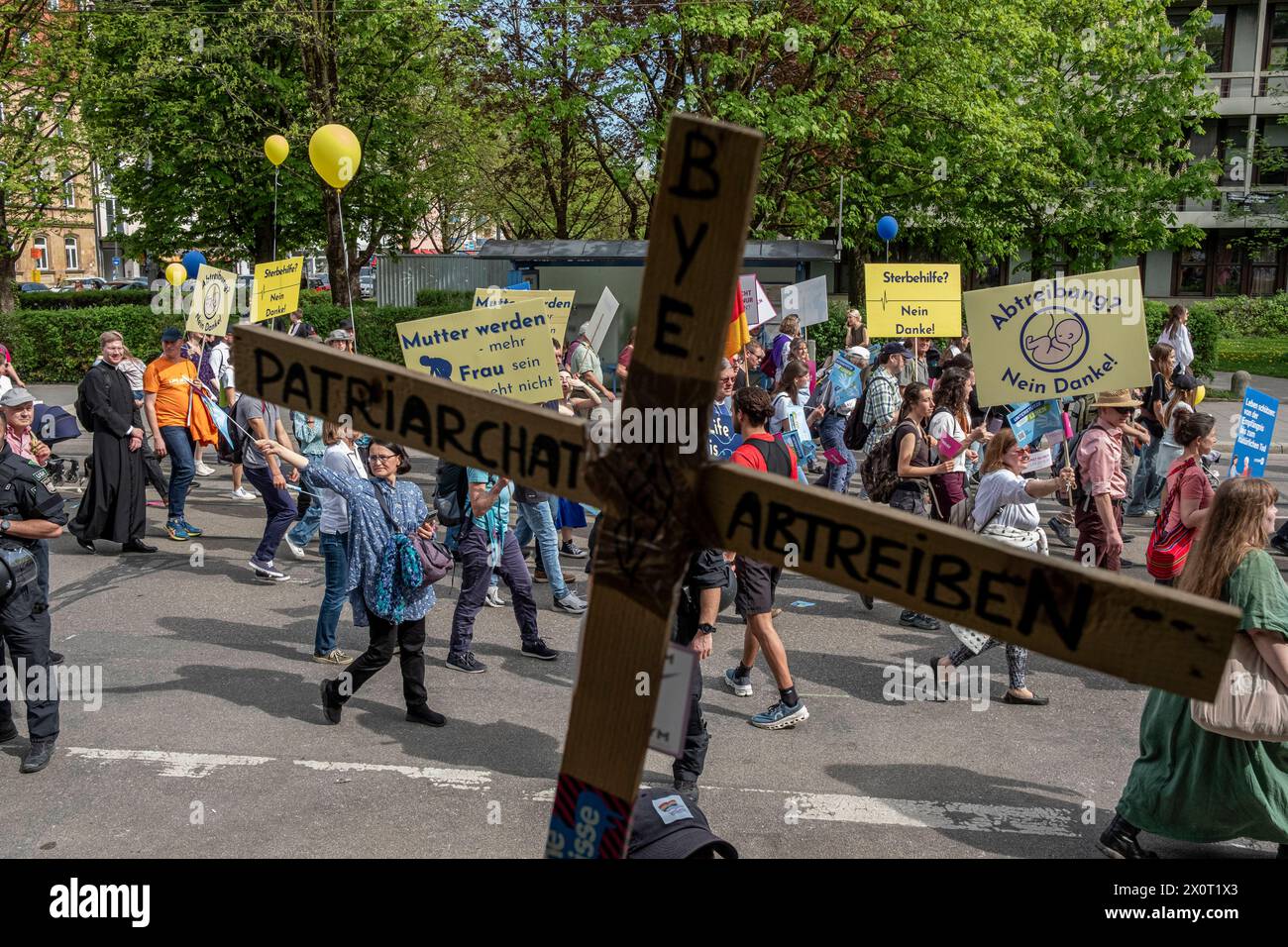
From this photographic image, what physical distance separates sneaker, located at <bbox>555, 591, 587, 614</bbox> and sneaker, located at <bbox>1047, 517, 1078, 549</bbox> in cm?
512

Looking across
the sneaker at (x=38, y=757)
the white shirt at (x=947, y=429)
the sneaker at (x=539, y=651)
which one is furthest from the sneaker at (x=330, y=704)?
the white shirt at (x=947, y=429)

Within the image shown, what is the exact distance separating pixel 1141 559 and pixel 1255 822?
6475mm

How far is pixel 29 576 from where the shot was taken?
19.4ft

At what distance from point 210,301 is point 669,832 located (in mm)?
11110

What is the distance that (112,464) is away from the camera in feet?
33.3

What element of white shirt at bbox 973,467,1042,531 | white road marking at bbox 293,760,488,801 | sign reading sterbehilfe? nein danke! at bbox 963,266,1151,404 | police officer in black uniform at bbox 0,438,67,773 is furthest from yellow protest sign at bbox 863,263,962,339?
police officer in black uniform at bbox 0,438,67,773

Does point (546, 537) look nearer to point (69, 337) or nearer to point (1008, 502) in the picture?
point (1008, 502)

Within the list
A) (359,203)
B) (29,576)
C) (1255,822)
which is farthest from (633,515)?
(359,203)

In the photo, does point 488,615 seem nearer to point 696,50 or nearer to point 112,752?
point 112,752

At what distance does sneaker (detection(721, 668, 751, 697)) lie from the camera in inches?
282

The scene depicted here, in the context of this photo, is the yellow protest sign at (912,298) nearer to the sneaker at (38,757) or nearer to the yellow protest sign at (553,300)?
the yellow protest sign at (553,300)

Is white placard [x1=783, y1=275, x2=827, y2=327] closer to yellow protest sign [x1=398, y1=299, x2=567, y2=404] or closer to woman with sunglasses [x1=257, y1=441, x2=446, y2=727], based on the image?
yellow protest sign [x1=398, y1=299, x2=567, y2=404]

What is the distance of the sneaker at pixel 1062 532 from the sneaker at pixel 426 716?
7.00 metres

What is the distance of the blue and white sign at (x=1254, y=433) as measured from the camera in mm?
7465
